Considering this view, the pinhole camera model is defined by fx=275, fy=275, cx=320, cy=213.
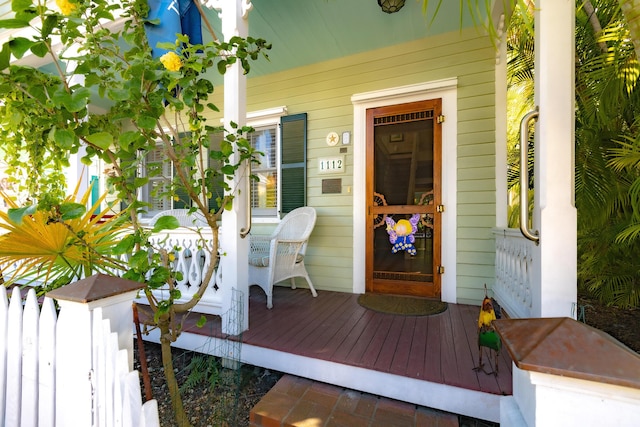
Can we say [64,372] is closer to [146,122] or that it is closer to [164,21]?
[146,122]

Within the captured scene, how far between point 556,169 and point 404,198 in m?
1.91

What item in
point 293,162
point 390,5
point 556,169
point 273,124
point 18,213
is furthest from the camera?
point 273,124

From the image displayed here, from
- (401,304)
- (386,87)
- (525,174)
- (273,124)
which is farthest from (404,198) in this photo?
(273,124)

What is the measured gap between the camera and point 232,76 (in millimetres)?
2078

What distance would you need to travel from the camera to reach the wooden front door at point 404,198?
3.03 meters

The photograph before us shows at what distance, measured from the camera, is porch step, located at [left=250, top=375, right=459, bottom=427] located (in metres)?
1.41

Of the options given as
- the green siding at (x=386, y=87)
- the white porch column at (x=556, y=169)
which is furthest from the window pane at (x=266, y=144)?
the white porch column at (x=556, y=169)

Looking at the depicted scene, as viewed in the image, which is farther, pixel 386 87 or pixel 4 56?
pixel 386 87

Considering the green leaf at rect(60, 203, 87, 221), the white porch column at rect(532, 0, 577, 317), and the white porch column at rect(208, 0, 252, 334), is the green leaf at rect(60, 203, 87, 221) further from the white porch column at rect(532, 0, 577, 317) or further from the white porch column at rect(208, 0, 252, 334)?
the white porch column at rect(532, 0, 577, 317)

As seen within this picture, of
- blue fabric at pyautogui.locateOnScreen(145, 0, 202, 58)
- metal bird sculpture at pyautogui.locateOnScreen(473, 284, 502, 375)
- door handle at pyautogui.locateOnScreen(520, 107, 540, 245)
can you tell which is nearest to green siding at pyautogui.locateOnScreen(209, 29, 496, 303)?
metal bird sculpture at pyautogui.locateOnScreen(473, 284, 502, 375)

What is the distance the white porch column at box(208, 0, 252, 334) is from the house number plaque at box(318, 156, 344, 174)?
150 centimetres

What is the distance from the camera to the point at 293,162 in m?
3.64

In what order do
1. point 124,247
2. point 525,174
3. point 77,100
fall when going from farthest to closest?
point 525,174, point 124,247, point 77,100

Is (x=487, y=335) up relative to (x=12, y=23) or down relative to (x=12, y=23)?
down
